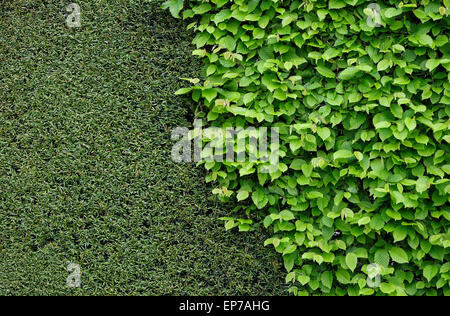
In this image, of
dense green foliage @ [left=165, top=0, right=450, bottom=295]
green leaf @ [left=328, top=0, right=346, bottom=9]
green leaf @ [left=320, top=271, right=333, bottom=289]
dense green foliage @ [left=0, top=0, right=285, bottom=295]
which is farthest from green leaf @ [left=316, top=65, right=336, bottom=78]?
green leaf @ [left=320, top=271, right=333, bottom=289]

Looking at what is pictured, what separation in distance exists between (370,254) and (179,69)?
148cm

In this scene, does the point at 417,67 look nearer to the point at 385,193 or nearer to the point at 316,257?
Answer: the point at 385,193

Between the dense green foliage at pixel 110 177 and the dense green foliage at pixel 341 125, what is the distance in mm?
175

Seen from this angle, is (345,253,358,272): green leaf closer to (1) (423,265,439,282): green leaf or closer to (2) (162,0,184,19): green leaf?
(1) (423,265,439,282): green leaf

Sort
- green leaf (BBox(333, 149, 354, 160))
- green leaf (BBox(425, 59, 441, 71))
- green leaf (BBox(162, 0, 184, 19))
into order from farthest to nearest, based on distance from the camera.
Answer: green leaf (BBox(162, 0, 184, 19))
green leaf (BBox(333, 149, 354, 160))
green leaf (BBox(425, 59, 441, 71))

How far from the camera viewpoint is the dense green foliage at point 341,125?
213cm

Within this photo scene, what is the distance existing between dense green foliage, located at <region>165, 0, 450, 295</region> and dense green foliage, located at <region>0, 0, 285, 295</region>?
0.17 metres

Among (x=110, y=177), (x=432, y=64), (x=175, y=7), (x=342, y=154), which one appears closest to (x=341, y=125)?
(x=342, y=154)

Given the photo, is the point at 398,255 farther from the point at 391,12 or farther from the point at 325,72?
the point at 391,12

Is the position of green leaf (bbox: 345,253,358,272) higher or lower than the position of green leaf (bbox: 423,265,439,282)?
higher

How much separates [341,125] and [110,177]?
1348mm

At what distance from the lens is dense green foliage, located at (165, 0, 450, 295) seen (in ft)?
7.00

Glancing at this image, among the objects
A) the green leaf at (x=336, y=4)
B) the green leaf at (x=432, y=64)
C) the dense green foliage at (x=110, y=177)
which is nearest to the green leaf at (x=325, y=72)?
the green leaf at (x=336, y=4)

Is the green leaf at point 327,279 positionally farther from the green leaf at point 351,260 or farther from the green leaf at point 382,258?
the green leaf at point 382,258
